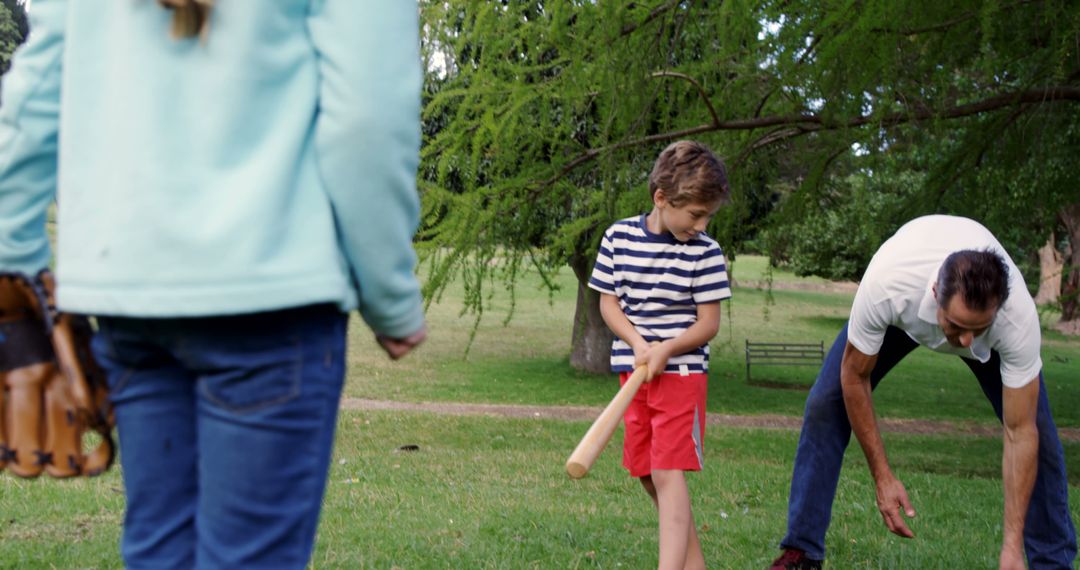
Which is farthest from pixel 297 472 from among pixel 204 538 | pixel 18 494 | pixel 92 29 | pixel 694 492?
pixel 694 492

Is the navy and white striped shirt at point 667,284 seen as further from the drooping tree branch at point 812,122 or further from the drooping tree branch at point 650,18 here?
the drooping tree branch at point 650,18

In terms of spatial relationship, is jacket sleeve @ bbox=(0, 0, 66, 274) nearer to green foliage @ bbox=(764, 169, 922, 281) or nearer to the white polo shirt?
the white polo shirt

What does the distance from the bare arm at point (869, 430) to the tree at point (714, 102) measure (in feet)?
10.8

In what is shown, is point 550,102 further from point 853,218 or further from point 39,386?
point 39,386

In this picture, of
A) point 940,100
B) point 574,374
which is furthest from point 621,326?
point 574,374

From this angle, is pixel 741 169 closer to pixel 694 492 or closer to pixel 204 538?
pixel 694 492

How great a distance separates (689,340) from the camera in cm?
422

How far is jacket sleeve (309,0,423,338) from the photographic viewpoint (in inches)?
68.5

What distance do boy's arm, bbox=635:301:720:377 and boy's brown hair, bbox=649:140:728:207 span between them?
1.30ft

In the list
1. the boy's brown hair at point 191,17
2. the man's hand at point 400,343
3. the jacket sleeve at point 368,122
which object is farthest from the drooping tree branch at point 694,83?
the boy's brown hair at point 191,17

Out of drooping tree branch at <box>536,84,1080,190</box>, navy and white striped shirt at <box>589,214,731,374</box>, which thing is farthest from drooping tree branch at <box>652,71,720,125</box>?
navy and white striped shirt at <box>589,214,731,374</box>

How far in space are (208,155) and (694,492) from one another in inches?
253

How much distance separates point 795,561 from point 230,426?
353 centimetres

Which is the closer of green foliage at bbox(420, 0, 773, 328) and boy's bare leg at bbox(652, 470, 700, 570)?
boy's bare leg at bbox(652, 470, 700, 570)
